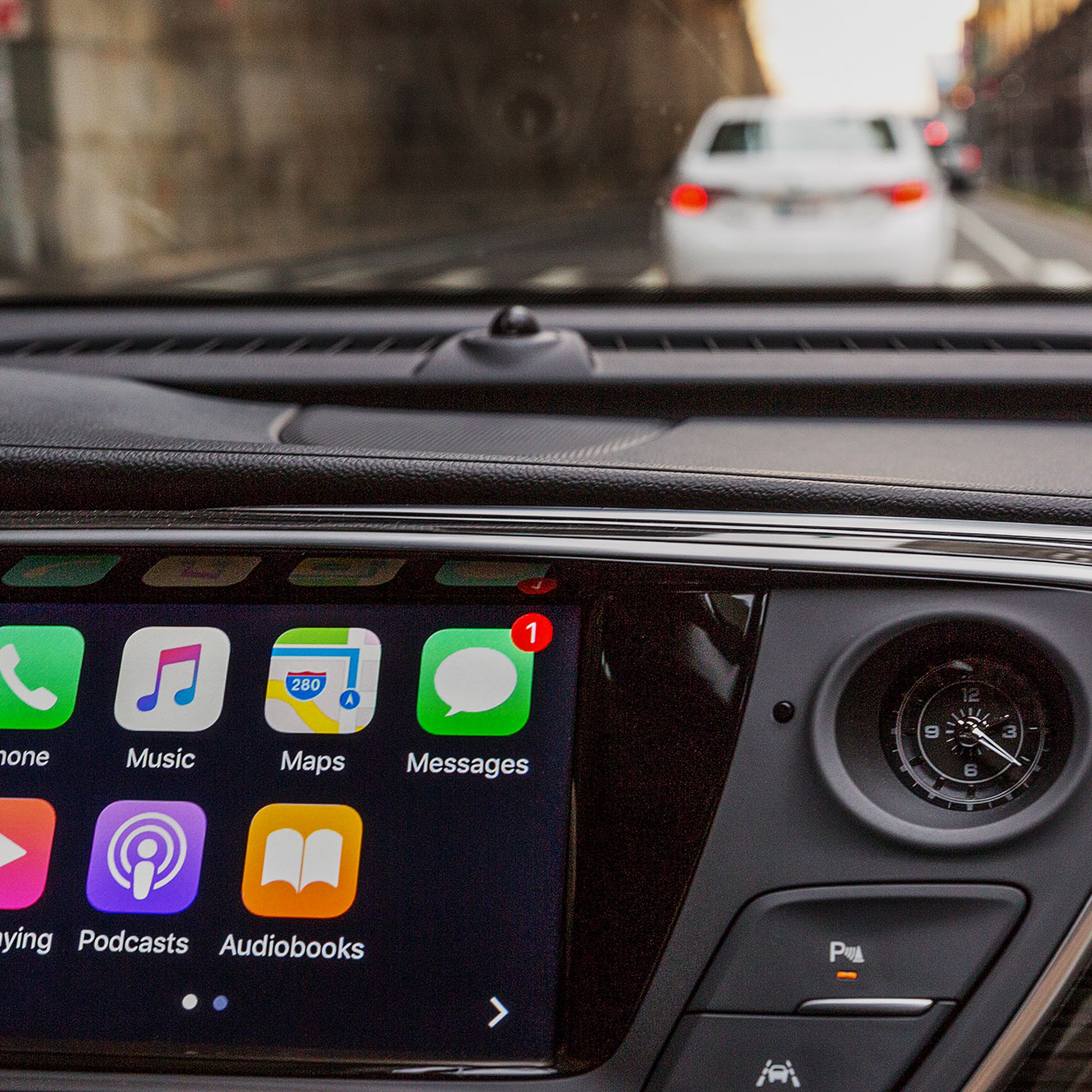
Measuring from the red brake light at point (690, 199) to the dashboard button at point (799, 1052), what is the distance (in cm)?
176

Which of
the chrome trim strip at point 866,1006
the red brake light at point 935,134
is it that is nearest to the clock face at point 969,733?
the chrome trim strip at point 866,1006

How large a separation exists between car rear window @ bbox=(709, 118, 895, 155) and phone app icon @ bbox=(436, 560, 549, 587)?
4.40 feet

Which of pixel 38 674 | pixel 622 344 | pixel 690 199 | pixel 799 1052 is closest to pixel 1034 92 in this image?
pixel 690 199

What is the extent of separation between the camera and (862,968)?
1.36 m

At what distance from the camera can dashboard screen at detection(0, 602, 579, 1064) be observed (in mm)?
1402

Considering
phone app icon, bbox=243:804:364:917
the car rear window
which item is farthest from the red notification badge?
the car rear window

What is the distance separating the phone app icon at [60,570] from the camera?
5.08ft

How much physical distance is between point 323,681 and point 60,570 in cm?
36

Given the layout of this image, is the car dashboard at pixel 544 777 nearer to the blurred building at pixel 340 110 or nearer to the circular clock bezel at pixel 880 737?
the circular clock bezel at pixel 880 737

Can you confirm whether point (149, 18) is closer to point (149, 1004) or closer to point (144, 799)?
point (144, 799)

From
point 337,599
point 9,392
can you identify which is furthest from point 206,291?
point 337,599

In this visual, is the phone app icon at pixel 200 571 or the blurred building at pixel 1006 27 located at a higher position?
the blurred building at pixel 1006 27

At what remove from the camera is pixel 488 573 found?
148 centimetres

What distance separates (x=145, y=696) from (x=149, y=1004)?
34cm
